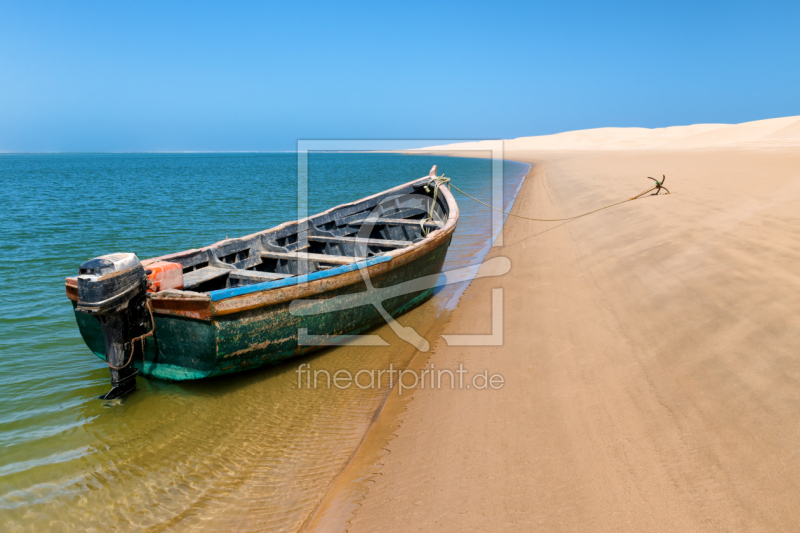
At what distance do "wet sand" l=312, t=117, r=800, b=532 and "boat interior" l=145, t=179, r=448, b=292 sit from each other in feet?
7.08

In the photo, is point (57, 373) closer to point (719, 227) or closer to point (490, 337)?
point (490, 337)

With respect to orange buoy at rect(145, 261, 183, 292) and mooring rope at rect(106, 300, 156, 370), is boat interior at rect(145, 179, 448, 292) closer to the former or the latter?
orange buoy at rect(145, 261, 183, 292)

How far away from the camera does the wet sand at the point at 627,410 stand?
8.46 feet

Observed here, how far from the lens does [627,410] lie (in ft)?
11.2

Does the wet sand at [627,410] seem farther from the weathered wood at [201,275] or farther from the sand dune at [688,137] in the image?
the sand dune at [688,137]

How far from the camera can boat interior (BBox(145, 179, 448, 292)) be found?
5.69 metres

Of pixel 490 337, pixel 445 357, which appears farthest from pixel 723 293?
pixel 445 357

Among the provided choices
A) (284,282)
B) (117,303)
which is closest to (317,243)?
(284,282)

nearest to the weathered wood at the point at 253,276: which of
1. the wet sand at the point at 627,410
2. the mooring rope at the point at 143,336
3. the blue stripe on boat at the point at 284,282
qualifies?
the blue stripe on boat at the point at 284,282

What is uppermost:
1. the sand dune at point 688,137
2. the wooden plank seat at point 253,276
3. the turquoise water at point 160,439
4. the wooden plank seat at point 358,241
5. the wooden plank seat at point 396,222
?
the sand dune at point 688,137

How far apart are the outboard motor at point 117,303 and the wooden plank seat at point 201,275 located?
1.02 meters

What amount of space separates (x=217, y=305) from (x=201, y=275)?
164cm

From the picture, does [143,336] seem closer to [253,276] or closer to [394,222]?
[253,276]

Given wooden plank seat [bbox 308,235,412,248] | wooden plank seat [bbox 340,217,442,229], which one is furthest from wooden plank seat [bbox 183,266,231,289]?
wooden plank seat [bbox 340,217,442,229]
